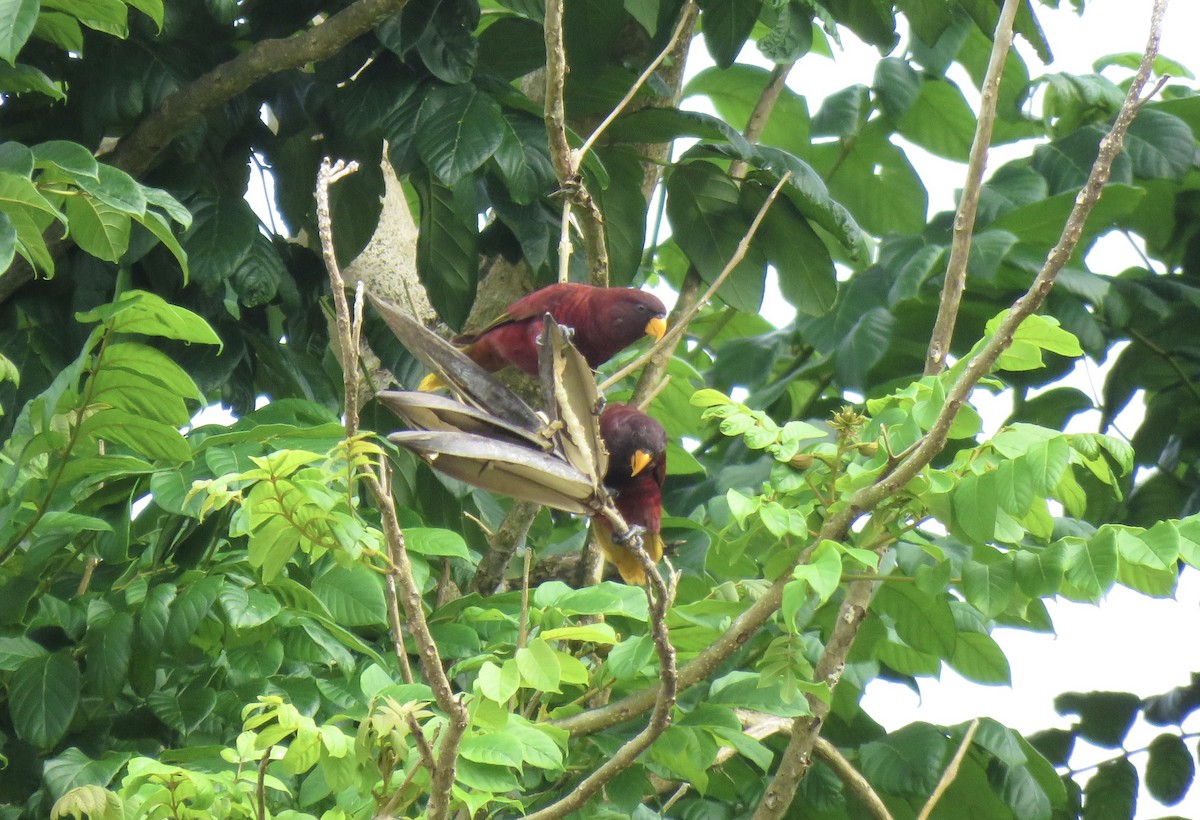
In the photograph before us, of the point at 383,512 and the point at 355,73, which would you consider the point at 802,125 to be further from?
the point at 383,512

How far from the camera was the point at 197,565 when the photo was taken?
196 cm

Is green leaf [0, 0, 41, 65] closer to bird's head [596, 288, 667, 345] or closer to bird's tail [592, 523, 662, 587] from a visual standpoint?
bird's head [596, 288, 667, 345]

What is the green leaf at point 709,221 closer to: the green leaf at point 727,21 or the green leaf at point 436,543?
the green leaf at point 727,21

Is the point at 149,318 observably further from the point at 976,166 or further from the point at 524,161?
the point at 976,166

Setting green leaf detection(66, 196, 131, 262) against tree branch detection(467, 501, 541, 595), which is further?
tree branch detection(467, 501, 541, 595)

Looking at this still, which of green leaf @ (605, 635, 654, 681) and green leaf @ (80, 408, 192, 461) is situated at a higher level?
green leaf @ (80, 408, 192, 461)

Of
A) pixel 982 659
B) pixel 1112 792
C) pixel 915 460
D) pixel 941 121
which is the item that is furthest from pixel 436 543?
pixel 941 121

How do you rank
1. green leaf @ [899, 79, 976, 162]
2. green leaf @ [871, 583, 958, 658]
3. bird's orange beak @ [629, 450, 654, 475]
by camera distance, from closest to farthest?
bird's orange beak @ [629, 450, 654, 475] < green leaf @ [871, 583, 958, 658] < green leaf @ [899, 79, 976, 162]

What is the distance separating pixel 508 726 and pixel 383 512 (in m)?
0.42

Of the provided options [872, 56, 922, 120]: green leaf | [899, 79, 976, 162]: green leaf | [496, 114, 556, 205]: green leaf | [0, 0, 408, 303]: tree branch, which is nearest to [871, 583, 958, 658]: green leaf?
[496, 114, 556, 205]: green leaf

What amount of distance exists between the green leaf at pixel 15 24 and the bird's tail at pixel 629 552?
1096 mm

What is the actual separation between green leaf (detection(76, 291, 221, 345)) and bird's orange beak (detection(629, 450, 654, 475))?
63 cm

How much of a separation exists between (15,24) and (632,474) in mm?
1061

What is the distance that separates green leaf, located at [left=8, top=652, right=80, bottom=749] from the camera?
179cm
